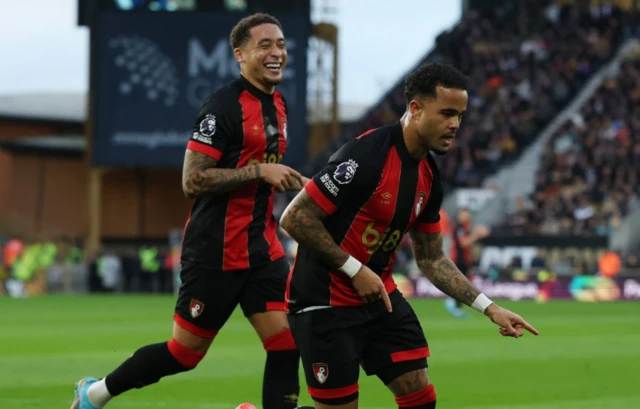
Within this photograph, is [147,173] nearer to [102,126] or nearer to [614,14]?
[102,126]

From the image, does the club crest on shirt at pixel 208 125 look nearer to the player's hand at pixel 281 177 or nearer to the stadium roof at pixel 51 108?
the player's hand at pixel 281 177

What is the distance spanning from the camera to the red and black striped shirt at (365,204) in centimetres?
596

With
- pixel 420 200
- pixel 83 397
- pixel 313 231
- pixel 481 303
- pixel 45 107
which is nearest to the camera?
pixel 313 231

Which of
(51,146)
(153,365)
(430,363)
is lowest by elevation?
(51,146)

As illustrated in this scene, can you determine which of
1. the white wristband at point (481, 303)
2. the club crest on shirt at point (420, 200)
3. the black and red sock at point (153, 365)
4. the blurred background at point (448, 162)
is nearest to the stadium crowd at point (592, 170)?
the blurred background at point (448, 162)

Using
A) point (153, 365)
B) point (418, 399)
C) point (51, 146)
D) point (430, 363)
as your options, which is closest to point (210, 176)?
point (153, 365)

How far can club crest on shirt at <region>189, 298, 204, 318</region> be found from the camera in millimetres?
7266

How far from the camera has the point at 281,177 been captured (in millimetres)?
6949

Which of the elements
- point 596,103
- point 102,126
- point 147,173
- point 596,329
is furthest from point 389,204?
point 147,173

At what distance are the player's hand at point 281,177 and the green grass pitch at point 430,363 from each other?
303 cm

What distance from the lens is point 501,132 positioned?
38.2 metres

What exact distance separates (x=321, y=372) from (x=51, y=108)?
173 ft

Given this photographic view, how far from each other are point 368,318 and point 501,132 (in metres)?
32.6

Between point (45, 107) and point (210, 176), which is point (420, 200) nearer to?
point (210, 176)
